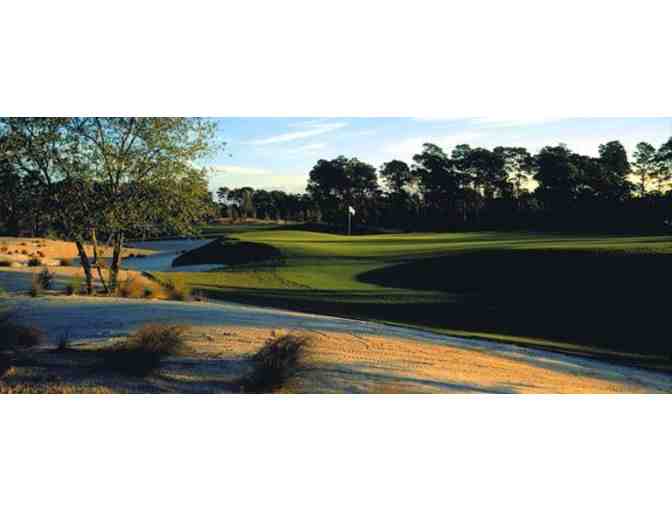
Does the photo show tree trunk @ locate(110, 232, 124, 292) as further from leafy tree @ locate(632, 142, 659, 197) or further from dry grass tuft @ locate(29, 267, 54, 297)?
leafy tree @ locate(632, 142, 659, 197)

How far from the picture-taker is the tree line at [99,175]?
36.5 feet

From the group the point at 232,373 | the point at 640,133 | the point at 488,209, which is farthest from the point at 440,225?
the point at 232,373

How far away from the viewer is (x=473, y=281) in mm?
11883

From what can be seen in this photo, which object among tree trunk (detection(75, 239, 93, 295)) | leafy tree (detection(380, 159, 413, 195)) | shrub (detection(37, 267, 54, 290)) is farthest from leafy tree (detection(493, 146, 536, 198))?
shrub (detection(37, 267, 54, 290))

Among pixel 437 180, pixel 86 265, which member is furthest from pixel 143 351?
pixel 86 265

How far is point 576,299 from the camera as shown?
36.5 feet

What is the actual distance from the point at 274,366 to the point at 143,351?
1.34 metres

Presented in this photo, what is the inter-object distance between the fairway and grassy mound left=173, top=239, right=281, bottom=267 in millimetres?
25

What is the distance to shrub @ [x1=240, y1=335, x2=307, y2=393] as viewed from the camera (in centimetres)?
685

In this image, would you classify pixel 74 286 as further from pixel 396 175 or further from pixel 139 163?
pixel 396 175

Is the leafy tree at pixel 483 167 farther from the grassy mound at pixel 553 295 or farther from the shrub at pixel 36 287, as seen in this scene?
the shrub at pixel 36 287

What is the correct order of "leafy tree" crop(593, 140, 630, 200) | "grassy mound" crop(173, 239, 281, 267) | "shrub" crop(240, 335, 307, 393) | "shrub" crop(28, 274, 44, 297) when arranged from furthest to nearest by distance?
"grassy mound" crop(173, 239, 281, 267) < "shrub" crop(28, 274, 44, 297) < "leafy tree" crop(593, 140, 630, 200) < "shrub" crop(240, 335, 307, 393)
